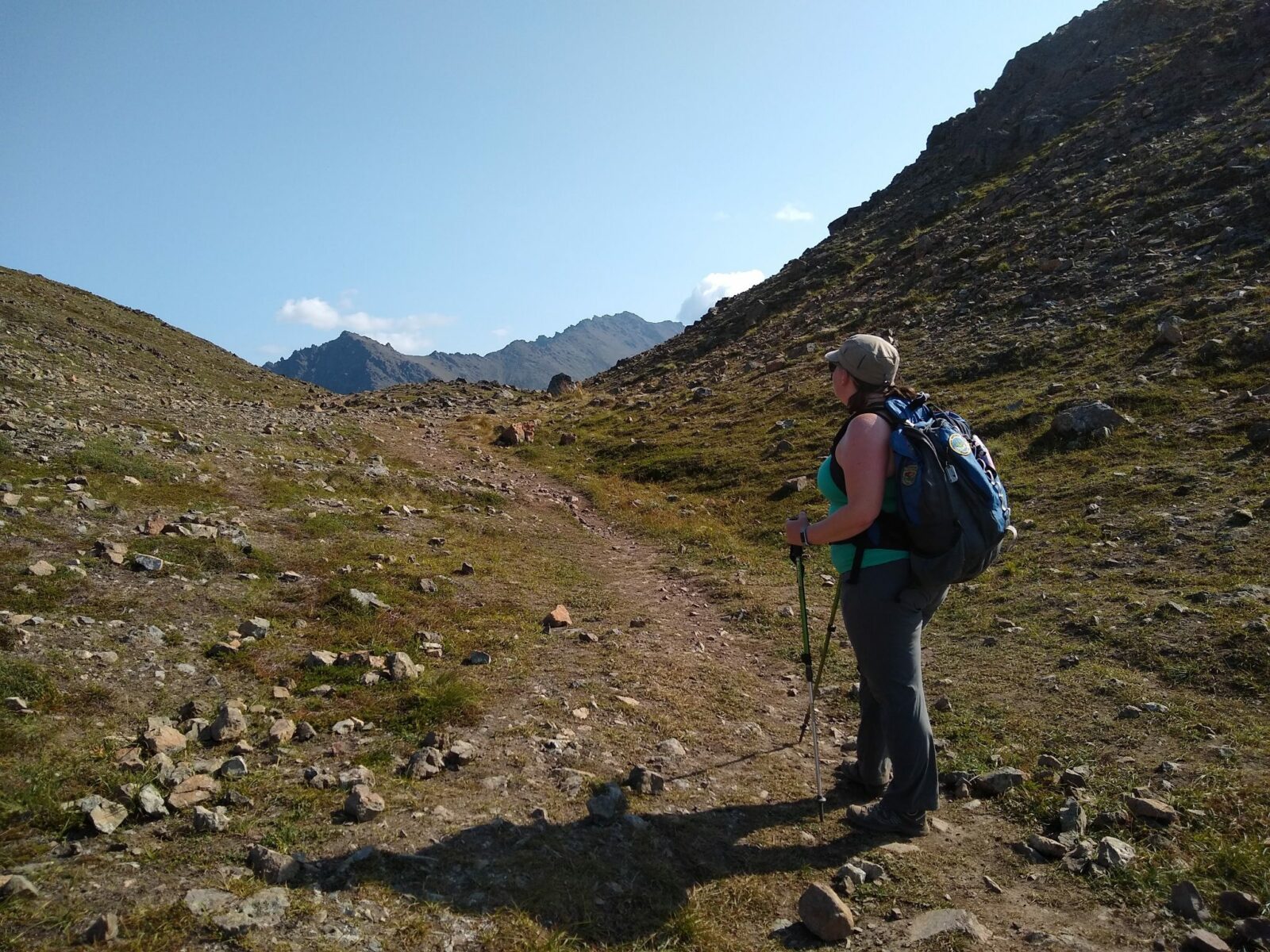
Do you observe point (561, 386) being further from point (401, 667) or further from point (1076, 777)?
point (1076, 777)

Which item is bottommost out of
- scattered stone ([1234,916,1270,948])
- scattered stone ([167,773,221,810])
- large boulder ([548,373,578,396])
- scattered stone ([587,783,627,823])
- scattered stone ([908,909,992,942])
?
scattered stone ([908,909,992,942])

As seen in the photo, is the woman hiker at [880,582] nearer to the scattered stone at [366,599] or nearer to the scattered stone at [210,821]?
the scattered stone at [210,821]

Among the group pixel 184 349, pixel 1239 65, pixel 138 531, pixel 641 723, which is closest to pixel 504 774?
pixel 641 723

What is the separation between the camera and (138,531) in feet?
31.6

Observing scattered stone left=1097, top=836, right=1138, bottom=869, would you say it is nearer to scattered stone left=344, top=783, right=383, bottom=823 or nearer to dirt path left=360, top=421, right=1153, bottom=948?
dirt path left=360, top=421, right=1153, bottom=948

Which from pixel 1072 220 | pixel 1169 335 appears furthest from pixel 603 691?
pixel 1072 220

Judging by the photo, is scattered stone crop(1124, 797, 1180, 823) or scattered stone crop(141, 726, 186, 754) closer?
scattered stone crop(1124, 797, 1180, 823)

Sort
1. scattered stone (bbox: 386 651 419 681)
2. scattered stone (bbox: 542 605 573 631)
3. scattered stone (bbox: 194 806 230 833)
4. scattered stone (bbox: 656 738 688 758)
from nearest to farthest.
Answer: scattered stone (bbox: 194 806 230 833)
scattered stone (bbox: 656 738 688 758)
scattered stone (bbox: 386 651 419 681)
scattered stone (bbox: 542 605 573 631)

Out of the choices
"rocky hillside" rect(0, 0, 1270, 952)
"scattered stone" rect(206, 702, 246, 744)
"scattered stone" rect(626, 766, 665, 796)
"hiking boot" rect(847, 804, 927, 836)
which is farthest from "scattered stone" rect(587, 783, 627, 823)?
"scattered stone" rect(206, 702, 246, 744)

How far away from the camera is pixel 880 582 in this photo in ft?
15.8

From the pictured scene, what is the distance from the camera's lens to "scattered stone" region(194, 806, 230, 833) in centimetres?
419

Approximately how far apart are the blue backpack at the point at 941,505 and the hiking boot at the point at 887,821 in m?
1.71

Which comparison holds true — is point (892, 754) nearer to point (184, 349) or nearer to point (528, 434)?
point (528, 434)

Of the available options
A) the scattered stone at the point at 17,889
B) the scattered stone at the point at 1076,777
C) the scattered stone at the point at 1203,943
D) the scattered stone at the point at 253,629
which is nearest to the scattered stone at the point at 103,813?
the scattered stone at the point at 17,889
